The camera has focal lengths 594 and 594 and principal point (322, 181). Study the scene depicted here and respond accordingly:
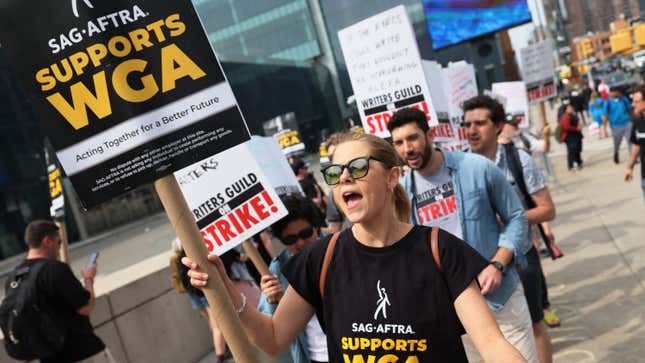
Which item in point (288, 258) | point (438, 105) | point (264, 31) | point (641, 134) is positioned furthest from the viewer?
point (264, 31)

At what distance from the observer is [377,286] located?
6.33ft

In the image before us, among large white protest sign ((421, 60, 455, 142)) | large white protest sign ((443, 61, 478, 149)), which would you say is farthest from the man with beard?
large white protest sign ((443, 61, 478, 149))

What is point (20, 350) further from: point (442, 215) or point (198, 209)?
point (442, 215)

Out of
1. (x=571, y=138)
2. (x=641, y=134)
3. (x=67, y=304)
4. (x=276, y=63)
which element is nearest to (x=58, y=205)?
(x=67, y=304)

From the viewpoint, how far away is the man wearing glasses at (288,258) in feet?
9.00

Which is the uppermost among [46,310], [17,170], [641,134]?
[17,170]

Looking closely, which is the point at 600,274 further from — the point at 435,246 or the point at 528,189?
the point at 435,246

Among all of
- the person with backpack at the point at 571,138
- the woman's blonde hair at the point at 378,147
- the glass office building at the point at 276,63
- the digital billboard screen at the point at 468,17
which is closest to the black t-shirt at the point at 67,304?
the woman's blonde hair at the point at 378,147

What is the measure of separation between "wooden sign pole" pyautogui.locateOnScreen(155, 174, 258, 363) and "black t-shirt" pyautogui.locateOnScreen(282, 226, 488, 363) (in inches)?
13.2

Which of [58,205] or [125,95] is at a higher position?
[125,95]

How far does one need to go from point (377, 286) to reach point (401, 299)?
0.09 metres

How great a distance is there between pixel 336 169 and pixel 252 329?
667 millimetres

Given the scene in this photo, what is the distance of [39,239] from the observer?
412 centimetres

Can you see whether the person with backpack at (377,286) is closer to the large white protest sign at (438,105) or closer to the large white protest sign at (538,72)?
the large white protest sign at (438,105)
